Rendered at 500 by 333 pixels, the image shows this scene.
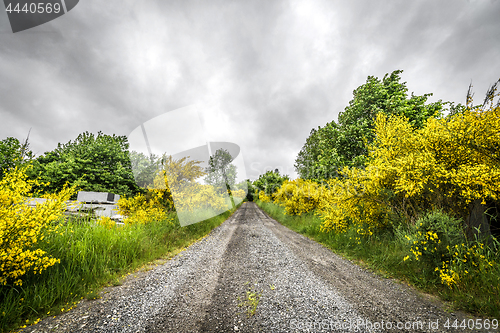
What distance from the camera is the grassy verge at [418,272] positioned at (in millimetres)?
2816

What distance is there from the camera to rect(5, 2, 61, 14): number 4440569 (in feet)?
15.2

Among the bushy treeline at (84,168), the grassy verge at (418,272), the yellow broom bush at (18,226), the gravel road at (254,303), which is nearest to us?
the yellow broom bush at (18,226)

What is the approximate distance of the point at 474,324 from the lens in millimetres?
2521

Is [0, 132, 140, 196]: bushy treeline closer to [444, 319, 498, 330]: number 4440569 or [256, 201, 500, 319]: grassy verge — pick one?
[256, 201, 500, 319]: grassy verge

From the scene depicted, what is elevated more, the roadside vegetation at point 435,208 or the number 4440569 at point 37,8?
the number 4440569 at point 37,8

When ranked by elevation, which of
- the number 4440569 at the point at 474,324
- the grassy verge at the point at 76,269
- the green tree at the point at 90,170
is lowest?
the number 4440569 at the point at 474,324

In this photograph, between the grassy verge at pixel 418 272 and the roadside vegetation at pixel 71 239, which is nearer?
the roadside vegetation at pixel 71 239

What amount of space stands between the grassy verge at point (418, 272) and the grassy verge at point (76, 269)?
20.4 ft

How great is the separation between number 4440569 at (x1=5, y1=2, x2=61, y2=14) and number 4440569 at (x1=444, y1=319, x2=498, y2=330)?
1128cm

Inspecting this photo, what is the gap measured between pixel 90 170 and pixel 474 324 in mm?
26575

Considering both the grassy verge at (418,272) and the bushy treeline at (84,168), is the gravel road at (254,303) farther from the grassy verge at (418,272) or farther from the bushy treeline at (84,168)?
the bushy treeline at (84,168)

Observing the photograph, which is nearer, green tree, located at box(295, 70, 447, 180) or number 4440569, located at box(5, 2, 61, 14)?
number 4440569, located at box(5, 2, 61, 14)

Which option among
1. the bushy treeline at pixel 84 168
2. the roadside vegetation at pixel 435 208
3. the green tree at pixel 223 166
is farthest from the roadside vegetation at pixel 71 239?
the green tree at pixel 223 166

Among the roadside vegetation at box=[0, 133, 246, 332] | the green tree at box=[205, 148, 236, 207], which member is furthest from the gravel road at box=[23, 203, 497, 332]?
the green tree at box=[205, 148, 236, 207]
